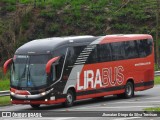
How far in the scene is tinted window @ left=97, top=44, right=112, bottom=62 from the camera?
30406 mm

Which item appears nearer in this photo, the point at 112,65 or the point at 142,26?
the point at 112,65

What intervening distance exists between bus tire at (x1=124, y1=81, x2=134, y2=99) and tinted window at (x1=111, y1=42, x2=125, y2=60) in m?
1.53

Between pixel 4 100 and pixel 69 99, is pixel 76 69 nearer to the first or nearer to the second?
pixel 69 99

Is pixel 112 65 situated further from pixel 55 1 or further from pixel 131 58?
pixel 55 1

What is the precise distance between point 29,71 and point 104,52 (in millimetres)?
4699

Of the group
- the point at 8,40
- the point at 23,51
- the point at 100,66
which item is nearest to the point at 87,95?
the point at 100,66

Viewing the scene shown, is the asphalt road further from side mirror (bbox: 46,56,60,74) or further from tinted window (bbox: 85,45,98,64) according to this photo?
tinted window (bbox: 85,45,98,64)

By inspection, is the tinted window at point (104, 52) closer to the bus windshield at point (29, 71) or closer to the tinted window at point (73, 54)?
the tinted window at point (73, 54)

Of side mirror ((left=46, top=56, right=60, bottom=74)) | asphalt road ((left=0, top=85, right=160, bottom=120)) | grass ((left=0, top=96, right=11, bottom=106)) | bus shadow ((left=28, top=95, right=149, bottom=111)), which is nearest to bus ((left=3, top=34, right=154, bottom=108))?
side mirror ((left=46, top=56, right=60, bottom=74))

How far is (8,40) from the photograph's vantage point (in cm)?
5775

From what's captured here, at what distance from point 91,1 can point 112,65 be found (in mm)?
35196

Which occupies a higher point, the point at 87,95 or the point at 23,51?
the point at 23,51

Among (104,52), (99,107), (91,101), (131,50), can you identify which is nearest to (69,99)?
(99,107)

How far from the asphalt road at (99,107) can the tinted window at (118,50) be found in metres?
2.16
